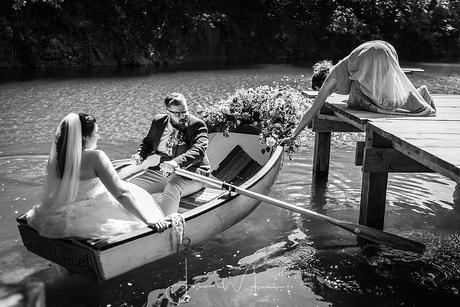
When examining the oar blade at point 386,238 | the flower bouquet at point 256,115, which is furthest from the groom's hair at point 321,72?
the oar blade at point 386,238

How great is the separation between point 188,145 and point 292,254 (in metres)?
1.57

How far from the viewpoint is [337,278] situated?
201 inches

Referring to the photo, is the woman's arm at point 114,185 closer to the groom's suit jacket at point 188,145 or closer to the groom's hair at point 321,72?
the groom's suit jacket at point 188,145

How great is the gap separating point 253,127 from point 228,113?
40 centimetres

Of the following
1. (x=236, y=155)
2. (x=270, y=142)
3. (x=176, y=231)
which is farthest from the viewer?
(x=236, y=155)

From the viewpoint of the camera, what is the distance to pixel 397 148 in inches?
195

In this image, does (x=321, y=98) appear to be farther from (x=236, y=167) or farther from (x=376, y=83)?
(x=236, y=167)

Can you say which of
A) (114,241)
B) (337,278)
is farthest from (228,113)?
(114,241)

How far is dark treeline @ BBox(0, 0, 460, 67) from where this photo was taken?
22.5 m

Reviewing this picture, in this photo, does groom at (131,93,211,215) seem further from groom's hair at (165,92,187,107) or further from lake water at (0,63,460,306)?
lake water at (0,63,460,306)

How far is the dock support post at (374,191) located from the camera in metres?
5.45

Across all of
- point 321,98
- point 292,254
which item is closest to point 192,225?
point 292,254

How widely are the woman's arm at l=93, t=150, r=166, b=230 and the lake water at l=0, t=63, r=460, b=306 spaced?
78 centimetres

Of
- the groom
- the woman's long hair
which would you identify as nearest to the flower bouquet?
the groom
